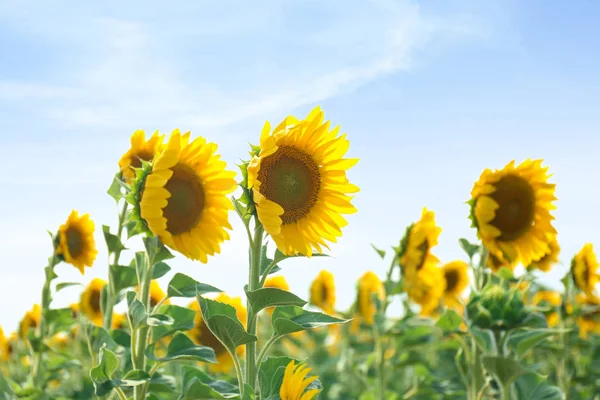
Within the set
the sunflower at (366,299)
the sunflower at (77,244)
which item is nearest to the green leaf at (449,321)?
the sunflower at (77,244)

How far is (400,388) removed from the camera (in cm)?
795

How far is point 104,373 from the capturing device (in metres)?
2.70

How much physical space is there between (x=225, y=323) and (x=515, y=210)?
7.86 feet

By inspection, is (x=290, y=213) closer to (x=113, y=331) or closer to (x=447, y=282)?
(x=113, y=331)

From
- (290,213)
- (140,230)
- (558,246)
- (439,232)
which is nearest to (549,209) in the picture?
(439,232)

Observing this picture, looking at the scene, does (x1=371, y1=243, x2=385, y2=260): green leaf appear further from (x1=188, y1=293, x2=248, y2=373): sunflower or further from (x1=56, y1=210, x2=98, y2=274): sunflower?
Answer: (x1=56, y1=210, x2=98, y2=274): sunflower

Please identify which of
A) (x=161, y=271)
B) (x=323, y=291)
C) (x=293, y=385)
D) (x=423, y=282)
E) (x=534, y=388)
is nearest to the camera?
(x=293, y=385)

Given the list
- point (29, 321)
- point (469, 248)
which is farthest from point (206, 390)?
point (29, 321)

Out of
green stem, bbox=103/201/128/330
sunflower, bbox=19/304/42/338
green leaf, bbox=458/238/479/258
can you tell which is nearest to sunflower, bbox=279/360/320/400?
green stem, bbox=103/201/128/330

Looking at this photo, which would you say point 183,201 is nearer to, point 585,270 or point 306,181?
point 306,181

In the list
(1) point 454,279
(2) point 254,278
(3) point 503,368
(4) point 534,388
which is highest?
(1) point 454,279

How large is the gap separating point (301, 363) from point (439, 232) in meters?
3.07

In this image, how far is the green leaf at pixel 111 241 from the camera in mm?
3422

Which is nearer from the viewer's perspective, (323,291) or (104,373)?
(104,373)
